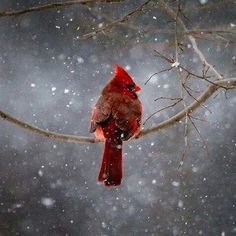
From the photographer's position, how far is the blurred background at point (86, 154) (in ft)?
45.4

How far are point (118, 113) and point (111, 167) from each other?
551mm

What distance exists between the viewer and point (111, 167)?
465cm

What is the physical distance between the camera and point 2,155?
14.5 m

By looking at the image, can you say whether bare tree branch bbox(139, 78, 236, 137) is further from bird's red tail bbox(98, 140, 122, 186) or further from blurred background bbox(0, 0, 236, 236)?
blurred background bbox(0, 0, 236, 236)

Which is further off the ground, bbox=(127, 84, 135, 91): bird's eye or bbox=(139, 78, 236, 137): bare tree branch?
bbox=(127, 84, 135, 91): bird's eye

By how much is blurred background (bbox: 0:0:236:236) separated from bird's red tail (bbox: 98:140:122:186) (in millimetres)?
8310

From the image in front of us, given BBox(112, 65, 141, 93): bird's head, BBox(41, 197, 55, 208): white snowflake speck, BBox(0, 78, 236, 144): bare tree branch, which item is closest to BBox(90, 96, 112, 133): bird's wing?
BBox(112, 65, 141, 93): bird's head

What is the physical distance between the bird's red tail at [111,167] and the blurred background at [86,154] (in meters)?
8.31

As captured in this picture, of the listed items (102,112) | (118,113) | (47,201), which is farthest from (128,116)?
(47,201)

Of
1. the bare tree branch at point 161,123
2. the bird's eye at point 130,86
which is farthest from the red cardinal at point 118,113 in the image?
the bare tree branch at point 161,123

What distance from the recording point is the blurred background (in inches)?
545

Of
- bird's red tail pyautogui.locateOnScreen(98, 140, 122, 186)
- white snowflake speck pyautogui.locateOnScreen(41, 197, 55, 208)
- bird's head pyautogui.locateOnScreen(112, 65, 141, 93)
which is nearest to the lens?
bird's red tail pyautogui.locateOnScreen(98, 140, 122, 186)

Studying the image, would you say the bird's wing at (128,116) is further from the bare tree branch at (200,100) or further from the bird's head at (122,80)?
the bare tree branch at (200,100)

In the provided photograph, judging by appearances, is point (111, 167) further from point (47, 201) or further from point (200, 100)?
point (47, 201)
